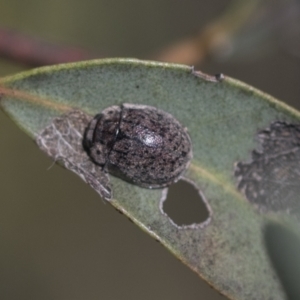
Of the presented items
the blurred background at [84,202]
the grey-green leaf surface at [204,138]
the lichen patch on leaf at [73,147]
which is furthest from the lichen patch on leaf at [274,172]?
the blurred background at [84,202]

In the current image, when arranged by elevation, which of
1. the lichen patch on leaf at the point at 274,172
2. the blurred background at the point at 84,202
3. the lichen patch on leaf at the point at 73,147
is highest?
the blurred background at the point at 84,202

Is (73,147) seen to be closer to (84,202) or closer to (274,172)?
(274,172)

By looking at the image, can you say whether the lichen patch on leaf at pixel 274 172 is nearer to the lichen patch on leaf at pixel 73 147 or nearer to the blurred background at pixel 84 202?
the lichen patch on leaf at pixel 73 147

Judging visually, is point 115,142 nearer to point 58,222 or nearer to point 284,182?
point 284,182

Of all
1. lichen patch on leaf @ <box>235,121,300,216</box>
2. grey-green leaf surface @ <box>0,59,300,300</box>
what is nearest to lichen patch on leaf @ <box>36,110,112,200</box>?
grey-green leaf surface @ <box>0,59,300,300</box>

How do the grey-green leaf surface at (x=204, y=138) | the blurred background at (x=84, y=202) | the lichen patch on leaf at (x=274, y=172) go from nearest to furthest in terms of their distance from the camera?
1. the grey-green leaf surface at (x=204, y=138)
2. the lichen patch on leaf at (x=274, y=172)
3. the blurred background at (x=84, y=202)

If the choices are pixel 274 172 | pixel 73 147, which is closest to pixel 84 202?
pixel 73 147
